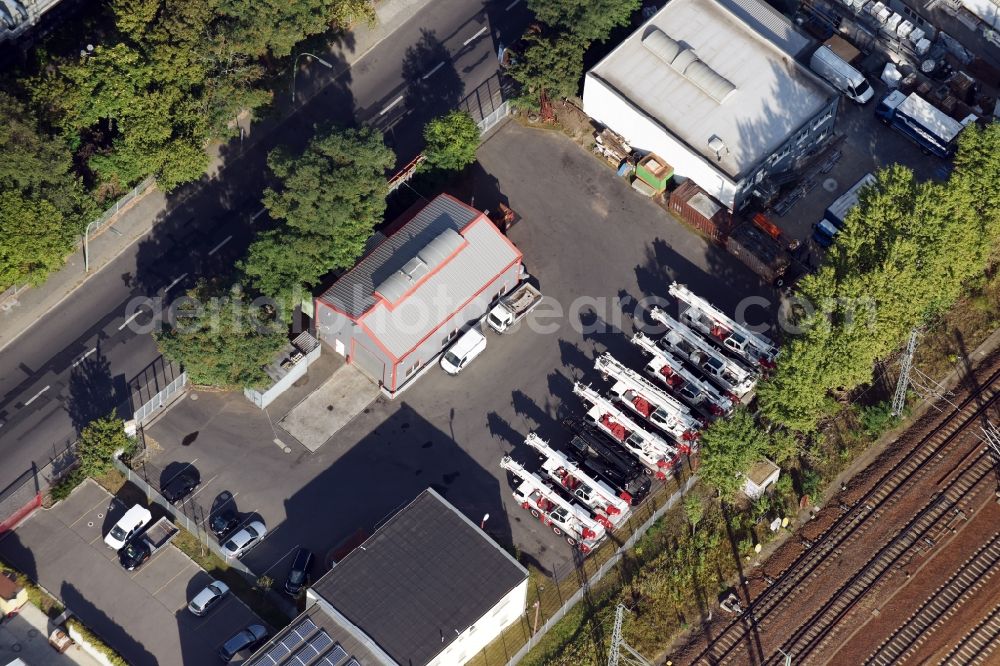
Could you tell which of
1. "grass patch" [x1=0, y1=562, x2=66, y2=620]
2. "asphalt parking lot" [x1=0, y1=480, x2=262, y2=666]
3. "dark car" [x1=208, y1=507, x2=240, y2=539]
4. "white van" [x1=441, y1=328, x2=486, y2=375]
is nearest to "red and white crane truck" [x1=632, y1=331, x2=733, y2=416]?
"white van" [x1=441, y1=328, x2=486, y2=375]

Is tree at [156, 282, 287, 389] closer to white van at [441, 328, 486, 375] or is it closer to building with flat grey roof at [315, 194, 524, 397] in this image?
building with flat grey roof at [315, 194, 524, 397]

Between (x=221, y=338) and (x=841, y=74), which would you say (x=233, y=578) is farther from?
(x=841, y=74)

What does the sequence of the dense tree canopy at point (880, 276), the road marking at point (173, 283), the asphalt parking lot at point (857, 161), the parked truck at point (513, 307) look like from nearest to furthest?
the dense tree canopy at point (880, 276), the parked truck at point (513, 307), the road marking at point (173, 283), the asphalt parking lot at point (857, 161)

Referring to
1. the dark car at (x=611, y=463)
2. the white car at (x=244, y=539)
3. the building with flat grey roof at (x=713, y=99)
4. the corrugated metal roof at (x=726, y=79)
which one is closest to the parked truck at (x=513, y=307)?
the dark car at (x=611, y=463)

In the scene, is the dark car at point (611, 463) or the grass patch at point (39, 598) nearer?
the grass patch at point (39, 598)

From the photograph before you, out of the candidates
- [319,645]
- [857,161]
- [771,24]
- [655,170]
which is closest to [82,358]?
[319,645]

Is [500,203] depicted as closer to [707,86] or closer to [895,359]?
[707,86]

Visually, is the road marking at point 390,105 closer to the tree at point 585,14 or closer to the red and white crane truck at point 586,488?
the tree at point 585,14

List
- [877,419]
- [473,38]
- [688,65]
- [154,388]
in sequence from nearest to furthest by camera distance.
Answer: [877,419] → [154,388] → [688,65] → [473,38]
